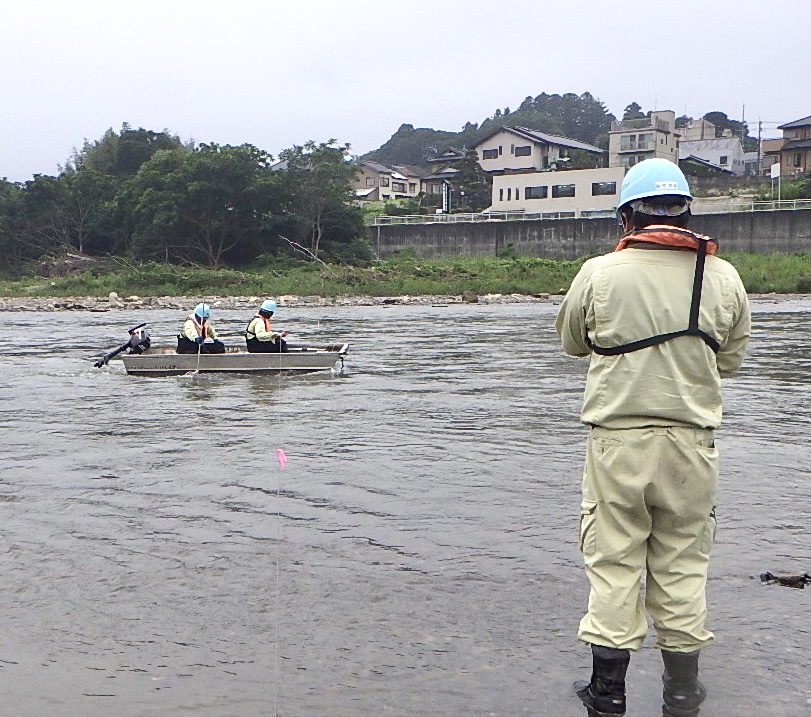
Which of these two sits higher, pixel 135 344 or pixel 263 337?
pixel 263 337

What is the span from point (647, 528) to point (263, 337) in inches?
533

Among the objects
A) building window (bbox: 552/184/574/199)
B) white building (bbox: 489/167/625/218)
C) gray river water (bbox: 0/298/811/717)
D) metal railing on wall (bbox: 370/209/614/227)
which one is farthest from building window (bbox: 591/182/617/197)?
gray river water (bbox: 0/298/811/717)

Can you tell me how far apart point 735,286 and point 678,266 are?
0.30 metres

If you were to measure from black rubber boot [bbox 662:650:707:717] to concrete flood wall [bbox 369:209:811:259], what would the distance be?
47.4 metres

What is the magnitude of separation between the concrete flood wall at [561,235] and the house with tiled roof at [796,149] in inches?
899

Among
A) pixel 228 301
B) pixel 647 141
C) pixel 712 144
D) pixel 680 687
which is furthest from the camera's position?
pixel 712 144

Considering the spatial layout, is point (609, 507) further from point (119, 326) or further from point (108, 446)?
point (119, 326)

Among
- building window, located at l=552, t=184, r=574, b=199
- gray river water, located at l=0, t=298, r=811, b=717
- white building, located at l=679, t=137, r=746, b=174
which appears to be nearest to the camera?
gray river water, located at l=0, t=298, r=811, b=717

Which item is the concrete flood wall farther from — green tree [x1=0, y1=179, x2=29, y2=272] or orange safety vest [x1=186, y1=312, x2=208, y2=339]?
orange safety vest [x1=186, y1=312, x2=208, y2=339]

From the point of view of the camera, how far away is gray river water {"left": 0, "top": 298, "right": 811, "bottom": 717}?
434 centimetres

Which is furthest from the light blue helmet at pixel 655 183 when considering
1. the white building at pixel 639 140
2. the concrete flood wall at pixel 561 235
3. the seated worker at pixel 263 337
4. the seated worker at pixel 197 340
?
the white building at pixel 639 140

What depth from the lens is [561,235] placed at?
5550 centimetres

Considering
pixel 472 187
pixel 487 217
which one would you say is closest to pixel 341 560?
pixel 487 217

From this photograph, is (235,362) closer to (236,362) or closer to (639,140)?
(236,362)
